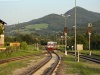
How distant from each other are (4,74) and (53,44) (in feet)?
266

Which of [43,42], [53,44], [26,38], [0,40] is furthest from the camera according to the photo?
[43,42]

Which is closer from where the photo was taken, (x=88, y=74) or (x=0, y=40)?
(x=88, y=74)

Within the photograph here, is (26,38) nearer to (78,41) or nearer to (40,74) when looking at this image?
(78,41)

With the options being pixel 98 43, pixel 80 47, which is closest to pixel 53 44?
pixel 98 43

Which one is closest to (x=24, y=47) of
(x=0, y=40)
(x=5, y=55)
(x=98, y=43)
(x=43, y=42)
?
(x=0, y=40)

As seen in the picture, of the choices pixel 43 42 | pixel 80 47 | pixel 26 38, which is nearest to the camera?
pixel 80 47

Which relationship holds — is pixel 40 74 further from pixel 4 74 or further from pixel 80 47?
pixel 80 47

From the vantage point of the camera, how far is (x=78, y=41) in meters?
107

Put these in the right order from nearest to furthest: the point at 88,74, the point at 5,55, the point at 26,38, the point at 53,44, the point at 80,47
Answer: the point at 88,74 → the point at 80,47 → the point at 5,55 → the point at 53,44 → the point at 26,38

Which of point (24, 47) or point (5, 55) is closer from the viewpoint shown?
point (5, 55)

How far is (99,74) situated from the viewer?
2255 centimetres

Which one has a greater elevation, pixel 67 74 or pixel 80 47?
pixel 80 47

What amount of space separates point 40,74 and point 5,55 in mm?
31466

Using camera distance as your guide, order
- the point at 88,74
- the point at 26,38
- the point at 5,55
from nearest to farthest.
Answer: the point at 88,74 → the point at 5,55 → the point at 26,38
